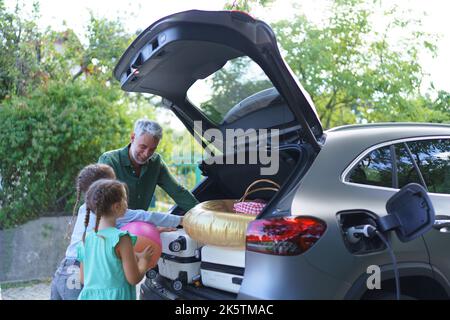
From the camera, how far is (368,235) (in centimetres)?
260

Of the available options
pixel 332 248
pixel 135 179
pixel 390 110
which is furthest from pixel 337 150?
pixel 390 110

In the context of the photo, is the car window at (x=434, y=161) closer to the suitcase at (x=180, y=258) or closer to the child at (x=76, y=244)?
the suitcase at (x=180, y=258)

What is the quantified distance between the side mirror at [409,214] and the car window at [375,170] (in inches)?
12.2

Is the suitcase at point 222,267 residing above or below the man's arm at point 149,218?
below

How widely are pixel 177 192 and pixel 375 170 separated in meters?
1.73

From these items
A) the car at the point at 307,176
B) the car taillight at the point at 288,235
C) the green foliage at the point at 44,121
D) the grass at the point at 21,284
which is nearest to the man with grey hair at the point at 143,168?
the car at the point at 307,176

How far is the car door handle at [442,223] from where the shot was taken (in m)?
2.92

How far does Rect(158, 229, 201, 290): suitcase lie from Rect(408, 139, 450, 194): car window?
155cm

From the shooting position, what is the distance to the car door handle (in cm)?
292

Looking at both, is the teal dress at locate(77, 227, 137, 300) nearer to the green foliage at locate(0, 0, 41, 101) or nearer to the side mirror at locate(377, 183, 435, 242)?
the side mirror at locate(377, 183, 435, 242)

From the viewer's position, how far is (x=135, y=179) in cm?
398
